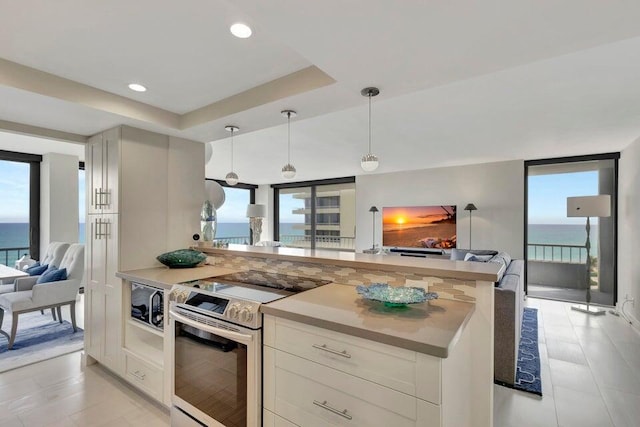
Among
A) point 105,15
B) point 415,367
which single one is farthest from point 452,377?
point 105,15

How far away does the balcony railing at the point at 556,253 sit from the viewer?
227 inches

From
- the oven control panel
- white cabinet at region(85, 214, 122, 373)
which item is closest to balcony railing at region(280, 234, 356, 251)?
white cabinet at region(85, 214, 122, 373)

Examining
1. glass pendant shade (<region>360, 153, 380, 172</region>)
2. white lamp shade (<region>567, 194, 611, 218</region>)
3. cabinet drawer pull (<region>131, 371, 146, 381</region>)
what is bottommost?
cabinet drawer pull (<region>131, 371, 146, 381</region>)

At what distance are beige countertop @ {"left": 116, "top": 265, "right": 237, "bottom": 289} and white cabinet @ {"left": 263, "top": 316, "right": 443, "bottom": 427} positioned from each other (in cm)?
100

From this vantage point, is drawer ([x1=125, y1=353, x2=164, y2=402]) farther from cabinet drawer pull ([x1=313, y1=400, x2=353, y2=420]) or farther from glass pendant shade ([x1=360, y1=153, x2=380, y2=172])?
glass pendant shade ([x1=360, y1=153, x2=380, y2=172])

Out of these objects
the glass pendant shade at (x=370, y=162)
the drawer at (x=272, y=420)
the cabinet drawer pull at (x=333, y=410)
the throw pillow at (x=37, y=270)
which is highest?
the glass pendant shade at (x=370, y=162)

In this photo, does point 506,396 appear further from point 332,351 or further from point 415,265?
point 332,351

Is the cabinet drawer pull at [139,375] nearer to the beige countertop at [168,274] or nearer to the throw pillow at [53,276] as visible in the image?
the beige countertop at [168,274]

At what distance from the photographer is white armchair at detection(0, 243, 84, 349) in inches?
124

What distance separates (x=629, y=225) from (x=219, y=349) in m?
5.52

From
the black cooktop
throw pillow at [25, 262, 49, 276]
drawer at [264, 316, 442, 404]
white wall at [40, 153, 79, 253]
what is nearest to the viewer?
drawer at [264, 316, 442, 404]

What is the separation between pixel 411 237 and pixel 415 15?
5.75 m

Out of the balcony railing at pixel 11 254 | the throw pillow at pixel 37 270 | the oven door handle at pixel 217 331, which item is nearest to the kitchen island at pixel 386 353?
the oven door handle at pixel 217 331

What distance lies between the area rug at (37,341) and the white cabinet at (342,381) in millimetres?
2862
